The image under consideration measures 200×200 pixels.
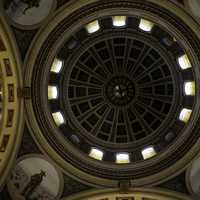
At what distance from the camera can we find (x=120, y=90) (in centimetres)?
2616

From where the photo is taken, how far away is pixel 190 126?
72.8 ft

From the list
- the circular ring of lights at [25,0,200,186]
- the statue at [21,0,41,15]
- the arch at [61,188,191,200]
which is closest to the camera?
the statue at [21,0,41,15]

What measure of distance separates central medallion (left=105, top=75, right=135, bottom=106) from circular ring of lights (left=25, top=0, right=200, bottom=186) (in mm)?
2678

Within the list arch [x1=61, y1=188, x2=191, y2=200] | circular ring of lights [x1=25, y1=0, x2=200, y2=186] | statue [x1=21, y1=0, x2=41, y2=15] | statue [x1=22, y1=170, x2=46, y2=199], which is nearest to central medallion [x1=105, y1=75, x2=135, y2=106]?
circular ring of lights [x1=25, y1=0, x2=200, y2=186]

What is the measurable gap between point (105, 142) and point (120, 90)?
10.9 ft

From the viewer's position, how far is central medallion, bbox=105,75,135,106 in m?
26.2

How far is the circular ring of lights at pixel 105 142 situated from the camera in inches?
834

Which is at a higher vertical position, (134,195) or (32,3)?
(32,3)

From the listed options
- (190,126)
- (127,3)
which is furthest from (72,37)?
(190,126)

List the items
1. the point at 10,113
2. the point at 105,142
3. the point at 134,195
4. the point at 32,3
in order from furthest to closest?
the point at 105,142 → the point at 134,195 → the point at 10,113 → the point at 32,3

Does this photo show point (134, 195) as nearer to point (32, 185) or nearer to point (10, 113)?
point (32, 185)

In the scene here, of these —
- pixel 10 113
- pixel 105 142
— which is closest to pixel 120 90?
pixel 105 142

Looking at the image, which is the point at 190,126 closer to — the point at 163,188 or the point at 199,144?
the point at 199,144

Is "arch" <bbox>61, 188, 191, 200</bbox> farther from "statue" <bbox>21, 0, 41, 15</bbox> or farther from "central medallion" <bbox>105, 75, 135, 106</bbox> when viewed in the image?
"statue" <bbox>21, 0, 41, 15</bbox>
